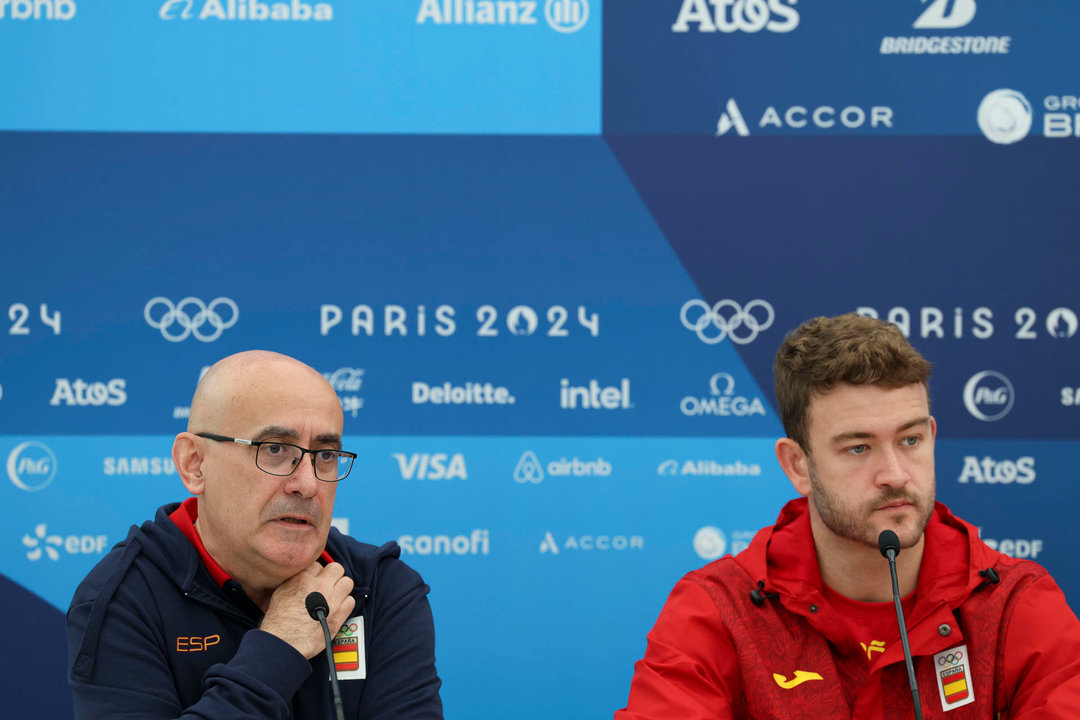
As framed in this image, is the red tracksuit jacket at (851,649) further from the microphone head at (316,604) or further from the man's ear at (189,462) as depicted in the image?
the man's ear at (189,462)

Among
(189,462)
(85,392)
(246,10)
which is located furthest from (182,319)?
(189,462)

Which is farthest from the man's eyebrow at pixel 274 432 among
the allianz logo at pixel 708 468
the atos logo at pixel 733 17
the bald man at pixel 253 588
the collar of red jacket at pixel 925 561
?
the atos logo at pixel 733 17

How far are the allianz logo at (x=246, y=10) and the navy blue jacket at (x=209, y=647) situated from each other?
141 centimetres

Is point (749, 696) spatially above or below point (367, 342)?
below

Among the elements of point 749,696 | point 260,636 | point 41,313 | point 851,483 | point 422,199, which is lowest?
point 749,696

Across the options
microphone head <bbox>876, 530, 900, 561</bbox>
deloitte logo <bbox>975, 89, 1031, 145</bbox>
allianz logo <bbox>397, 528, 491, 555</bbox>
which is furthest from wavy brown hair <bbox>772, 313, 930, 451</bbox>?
deloitte logo <bbox>975, 89, 1031, 145</bbox>

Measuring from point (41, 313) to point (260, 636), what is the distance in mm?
1428

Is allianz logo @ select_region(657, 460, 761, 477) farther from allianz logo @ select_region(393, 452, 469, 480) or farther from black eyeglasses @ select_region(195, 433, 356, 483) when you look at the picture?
black eyeglasses @ select_region(195, 433, 356, 483)

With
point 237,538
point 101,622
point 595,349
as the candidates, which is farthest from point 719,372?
point 101,622

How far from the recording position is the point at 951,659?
1.59 metres

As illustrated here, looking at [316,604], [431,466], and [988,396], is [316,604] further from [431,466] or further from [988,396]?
[988,396]

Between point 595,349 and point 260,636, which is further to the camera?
point 595,349

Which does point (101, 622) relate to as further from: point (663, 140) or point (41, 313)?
point (663, 140)

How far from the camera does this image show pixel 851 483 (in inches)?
64.0
